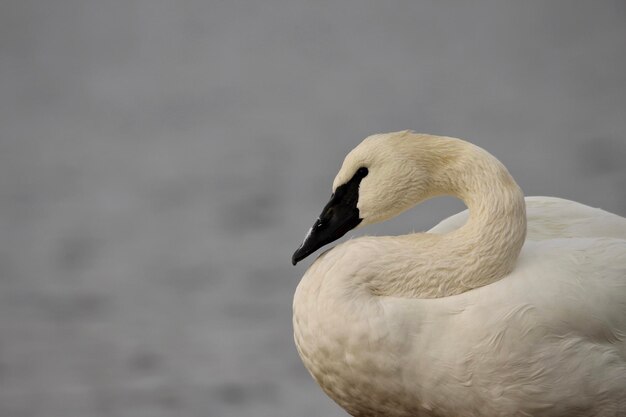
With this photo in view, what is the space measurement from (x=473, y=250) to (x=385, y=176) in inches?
9.7

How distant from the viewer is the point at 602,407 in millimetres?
Answer: 2496

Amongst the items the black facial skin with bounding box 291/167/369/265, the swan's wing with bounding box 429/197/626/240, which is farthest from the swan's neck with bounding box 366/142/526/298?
the swan's wing with bounding box 429/197/626/240

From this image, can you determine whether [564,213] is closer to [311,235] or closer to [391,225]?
[311,235]

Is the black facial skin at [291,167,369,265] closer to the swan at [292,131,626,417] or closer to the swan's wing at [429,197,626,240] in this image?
the swan at [292,131,626,417]

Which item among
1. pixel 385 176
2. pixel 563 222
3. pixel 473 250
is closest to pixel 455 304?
pixel 473 250

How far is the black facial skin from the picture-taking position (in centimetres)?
265

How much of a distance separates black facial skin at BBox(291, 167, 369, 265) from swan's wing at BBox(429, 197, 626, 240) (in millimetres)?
281

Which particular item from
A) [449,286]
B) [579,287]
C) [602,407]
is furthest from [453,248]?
[602,407]

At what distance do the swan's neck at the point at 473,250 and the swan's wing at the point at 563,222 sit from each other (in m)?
0.26

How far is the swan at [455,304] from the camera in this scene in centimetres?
246

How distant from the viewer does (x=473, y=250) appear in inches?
101

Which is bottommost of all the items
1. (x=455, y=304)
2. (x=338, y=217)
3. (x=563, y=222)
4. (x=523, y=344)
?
(x=523, y=344)

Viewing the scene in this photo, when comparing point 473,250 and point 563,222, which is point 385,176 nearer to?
point 473,250

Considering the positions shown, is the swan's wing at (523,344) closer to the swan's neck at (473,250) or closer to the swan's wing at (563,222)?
the swan's neck at (473,250)
